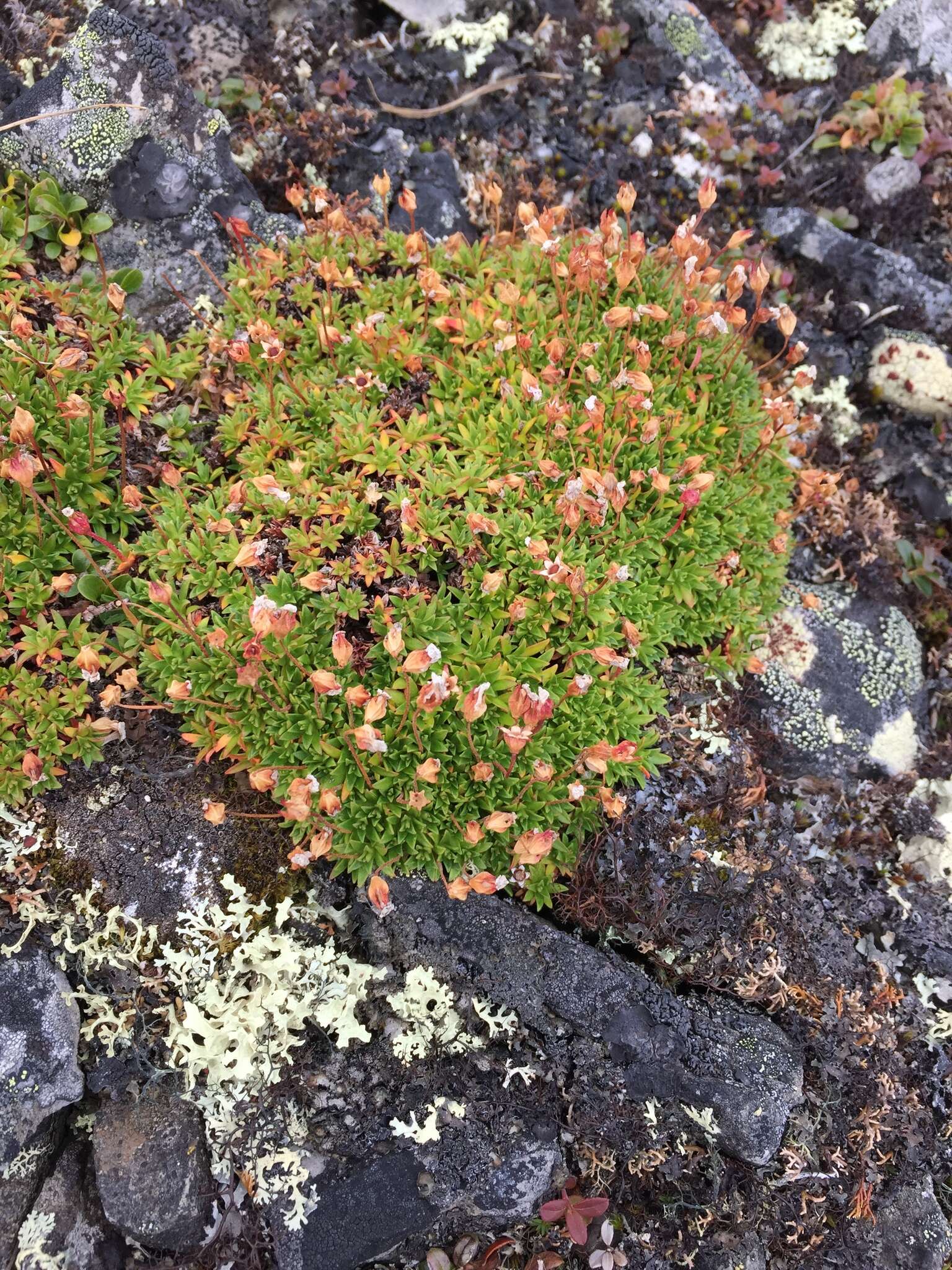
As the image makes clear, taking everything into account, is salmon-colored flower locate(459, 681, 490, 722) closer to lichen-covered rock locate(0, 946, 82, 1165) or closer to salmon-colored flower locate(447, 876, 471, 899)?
salmon-colored flower locate(447, 876, 471, 899)

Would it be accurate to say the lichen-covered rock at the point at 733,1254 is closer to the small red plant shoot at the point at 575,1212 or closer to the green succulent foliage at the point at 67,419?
the small red plant shoot at the point at 575,1212

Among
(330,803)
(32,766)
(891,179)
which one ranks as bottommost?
(32,766)

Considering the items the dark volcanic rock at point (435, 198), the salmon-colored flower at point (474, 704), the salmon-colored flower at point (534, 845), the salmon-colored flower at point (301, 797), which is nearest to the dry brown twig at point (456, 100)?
the dark volcanic rock at point (435, 198)

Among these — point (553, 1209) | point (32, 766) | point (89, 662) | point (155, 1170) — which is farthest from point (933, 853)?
point (32, 766)

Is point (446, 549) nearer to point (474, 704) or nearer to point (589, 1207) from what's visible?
point (474, 704)

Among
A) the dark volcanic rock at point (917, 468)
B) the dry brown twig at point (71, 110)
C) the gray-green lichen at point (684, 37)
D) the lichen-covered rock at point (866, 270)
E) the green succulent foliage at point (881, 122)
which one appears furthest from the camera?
the gray-green lichen at point (684, 37)

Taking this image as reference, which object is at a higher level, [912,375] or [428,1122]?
[912,375]
